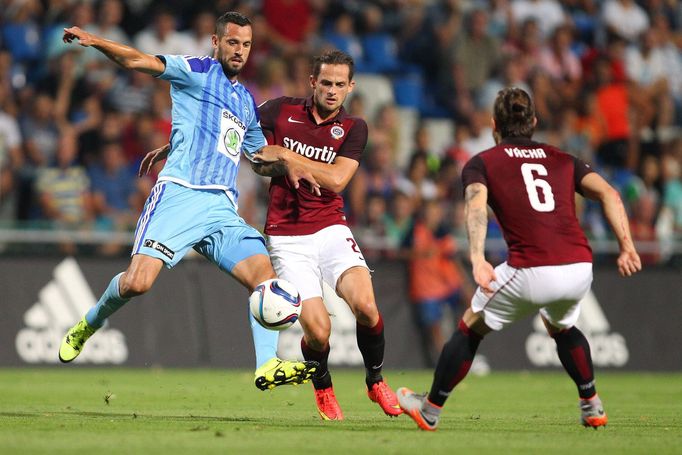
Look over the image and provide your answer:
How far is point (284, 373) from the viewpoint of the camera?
8.17 meters

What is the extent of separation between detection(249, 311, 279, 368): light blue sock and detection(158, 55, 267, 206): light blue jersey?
1.11m

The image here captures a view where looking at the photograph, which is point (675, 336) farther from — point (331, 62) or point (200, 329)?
point (331, 62)

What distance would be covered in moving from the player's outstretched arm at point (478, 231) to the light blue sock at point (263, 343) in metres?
1.81

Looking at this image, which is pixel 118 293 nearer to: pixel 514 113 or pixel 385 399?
pixel 385 399

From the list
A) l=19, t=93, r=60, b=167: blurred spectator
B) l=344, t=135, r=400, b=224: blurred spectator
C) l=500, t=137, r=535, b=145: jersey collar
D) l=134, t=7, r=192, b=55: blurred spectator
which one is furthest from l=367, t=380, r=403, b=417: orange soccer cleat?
l=134, t=7, r=192, b=55: blurred spectator

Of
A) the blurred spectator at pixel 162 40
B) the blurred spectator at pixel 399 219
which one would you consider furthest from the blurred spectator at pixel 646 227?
the blurred spectator at pixel 162 40

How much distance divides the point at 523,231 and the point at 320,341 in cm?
207

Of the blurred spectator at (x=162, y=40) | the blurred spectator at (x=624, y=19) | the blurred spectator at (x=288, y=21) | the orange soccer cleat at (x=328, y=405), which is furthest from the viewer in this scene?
the blurred spectator at (x=624, y=19)

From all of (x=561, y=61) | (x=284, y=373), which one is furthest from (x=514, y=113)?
(x=561, y=61)

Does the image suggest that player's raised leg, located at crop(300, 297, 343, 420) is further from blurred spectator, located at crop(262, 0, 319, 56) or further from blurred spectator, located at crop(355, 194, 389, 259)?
blurred spectator, located at crop(262, 0, 319, 56)

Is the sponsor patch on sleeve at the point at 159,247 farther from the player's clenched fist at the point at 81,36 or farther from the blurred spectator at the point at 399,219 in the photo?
the blurred spectator at the point at 399,219

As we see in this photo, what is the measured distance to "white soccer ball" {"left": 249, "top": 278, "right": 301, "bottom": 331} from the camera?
8.34 meters

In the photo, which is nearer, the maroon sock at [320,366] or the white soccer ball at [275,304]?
the white soccer ball at [275,304]

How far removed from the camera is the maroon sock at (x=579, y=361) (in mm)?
8141
